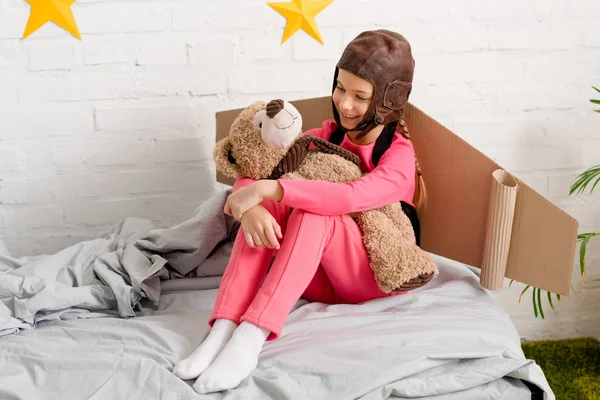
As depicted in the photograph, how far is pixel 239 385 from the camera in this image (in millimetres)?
1234

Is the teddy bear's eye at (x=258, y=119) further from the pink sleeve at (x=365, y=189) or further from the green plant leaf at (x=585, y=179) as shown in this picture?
the green plant leaf at (x=585, y=179)

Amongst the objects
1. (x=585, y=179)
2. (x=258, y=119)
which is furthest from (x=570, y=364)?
(x=258, y=119)

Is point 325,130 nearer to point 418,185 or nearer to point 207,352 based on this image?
point 418,185

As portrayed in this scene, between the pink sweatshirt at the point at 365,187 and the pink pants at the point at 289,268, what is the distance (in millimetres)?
32

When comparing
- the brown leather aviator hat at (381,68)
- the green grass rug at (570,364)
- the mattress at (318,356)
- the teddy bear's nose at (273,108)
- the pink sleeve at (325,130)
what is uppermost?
the brown leather aviator hat at (381,68)

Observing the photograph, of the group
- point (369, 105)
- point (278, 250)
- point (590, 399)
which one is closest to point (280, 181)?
point (278, 250)

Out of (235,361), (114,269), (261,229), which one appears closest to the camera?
(235,361)

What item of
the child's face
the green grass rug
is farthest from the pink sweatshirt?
the green grass rug

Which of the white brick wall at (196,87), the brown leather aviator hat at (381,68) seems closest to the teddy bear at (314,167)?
the brown leather aviator hat at (381,68)

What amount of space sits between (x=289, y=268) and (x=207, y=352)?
0.22 m

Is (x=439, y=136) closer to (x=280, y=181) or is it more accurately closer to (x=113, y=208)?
(x=280, y=181)

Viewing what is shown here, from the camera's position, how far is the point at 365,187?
1425 millimetres

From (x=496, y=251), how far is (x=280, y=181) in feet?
1.72

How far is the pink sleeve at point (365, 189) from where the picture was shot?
1373 millimetres
